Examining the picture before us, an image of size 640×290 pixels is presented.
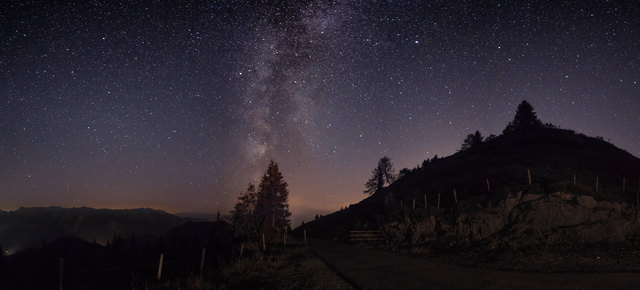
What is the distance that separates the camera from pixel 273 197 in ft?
187

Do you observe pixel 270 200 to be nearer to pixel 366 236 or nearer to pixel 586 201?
pixel 366 236

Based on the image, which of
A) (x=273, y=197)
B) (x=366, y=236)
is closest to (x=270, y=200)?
(x=273, y=197)

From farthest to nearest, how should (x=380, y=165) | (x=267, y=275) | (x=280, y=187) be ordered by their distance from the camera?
(x=380, y=165), (x=280, y=187), (x=267, y=275)

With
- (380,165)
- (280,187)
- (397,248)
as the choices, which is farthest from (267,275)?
(380,165)

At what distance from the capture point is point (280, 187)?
58.8 meters

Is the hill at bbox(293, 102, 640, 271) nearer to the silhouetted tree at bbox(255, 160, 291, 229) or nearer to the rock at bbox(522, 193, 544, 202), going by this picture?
the rock at bbox(522, 193, 544, 202)

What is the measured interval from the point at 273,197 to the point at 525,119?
196 feet

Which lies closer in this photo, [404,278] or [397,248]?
[404,278]

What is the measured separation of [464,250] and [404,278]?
8895 mm

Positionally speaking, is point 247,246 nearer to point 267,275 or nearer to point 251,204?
point 267,275

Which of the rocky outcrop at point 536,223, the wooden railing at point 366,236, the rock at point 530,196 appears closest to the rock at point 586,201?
the rocky outcrop at point 536,223

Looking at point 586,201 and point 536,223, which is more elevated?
point 586,201

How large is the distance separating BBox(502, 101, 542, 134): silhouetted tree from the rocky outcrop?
5344cm

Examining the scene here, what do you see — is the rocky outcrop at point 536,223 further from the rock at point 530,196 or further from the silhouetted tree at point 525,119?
the silhouetted tree at point 525,119
